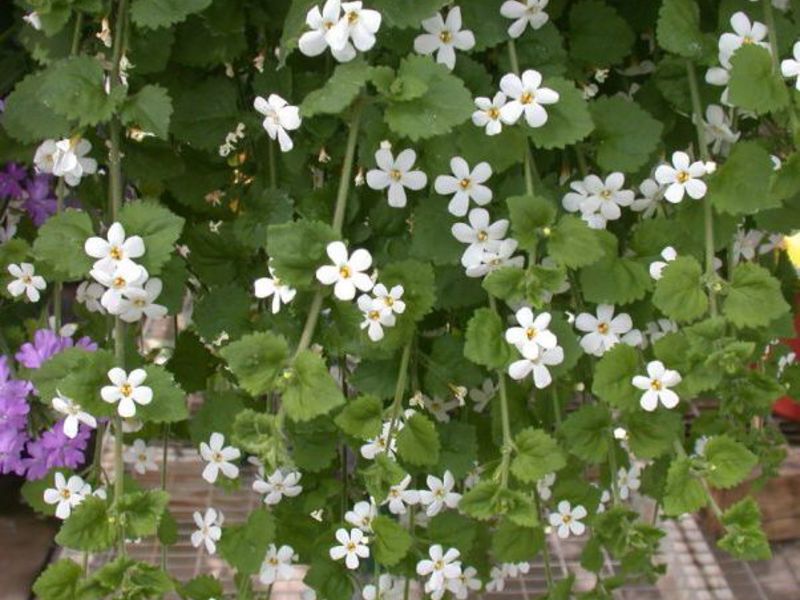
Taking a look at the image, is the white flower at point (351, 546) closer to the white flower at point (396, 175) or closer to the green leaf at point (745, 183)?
the white flower at point (396, 175)

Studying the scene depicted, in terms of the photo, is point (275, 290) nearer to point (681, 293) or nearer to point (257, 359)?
point (257, 359)

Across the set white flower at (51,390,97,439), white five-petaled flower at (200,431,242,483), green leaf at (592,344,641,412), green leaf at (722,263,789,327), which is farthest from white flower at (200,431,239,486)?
green leaf at (722,263,789,327)

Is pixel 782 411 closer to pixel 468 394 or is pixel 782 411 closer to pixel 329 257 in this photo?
pixel 468 394

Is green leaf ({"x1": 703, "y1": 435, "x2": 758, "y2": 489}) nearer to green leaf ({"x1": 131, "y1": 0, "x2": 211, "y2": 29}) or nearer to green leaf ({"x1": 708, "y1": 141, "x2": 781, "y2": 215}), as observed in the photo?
green leaf ({"x1": 708, "y1": 141, "x2": 781, "y2": 215})

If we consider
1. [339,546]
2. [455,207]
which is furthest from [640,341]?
[339,546]

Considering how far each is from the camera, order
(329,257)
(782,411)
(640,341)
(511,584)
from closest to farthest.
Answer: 1. (329,257)
2. (640,341)
3. (511,584)
4. (782,411)
